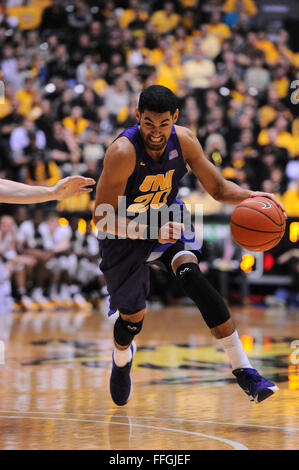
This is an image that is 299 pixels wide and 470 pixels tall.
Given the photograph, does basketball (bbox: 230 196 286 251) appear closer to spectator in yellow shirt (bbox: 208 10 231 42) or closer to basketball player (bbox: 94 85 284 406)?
basketball player (bbox: 94 85 284 406)

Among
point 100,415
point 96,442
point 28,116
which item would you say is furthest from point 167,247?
point 28,116

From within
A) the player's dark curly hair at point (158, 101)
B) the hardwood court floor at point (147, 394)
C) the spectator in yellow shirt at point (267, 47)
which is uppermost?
the spectator in yellow shirt at point (267, 47)

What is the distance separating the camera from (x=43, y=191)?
4.29m

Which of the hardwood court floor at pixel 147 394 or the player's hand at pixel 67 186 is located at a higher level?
the player's hand at pixel 67 186

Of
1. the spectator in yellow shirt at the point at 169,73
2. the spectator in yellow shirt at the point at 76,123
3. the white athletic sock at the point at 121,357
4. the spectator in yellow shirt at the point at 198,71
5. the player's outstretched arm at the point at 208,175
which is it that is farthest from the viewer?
the spectator in yellow shirt at the point at 198,71

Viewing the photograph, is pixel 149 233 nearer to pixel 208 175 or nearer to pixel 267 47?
pixel 208 175

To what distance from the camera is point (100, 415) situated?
183 inches

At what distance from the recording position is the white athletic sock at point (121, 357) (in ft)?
16.9

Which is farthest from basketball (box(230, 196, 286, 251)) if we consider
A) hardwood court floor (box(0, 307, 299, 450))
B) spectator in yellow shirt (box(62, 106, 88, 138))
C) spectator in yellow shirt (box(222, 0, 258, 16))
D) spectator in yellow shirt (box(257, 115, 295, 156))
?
spectator in yellow shirt (box(222, 0, 258, 16))

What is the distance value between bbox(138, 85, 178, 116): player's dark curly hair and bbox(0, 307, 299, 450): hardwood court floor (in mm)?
1716

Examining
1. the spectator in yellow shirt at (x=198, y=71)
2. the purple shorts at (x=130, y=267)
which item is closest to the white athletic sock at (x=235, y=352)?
the purple shorts at (x=130, y=267)

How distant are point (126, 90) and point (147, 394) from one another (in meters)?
8.93

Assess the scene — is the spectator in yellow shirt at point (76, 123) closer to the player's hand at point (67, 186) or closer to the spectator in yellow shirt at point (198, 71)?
the spectator in yellow shirt at point (198, 71)

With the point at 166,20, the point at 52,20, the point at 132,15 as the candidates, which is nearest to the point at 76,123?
the point at 52,20
